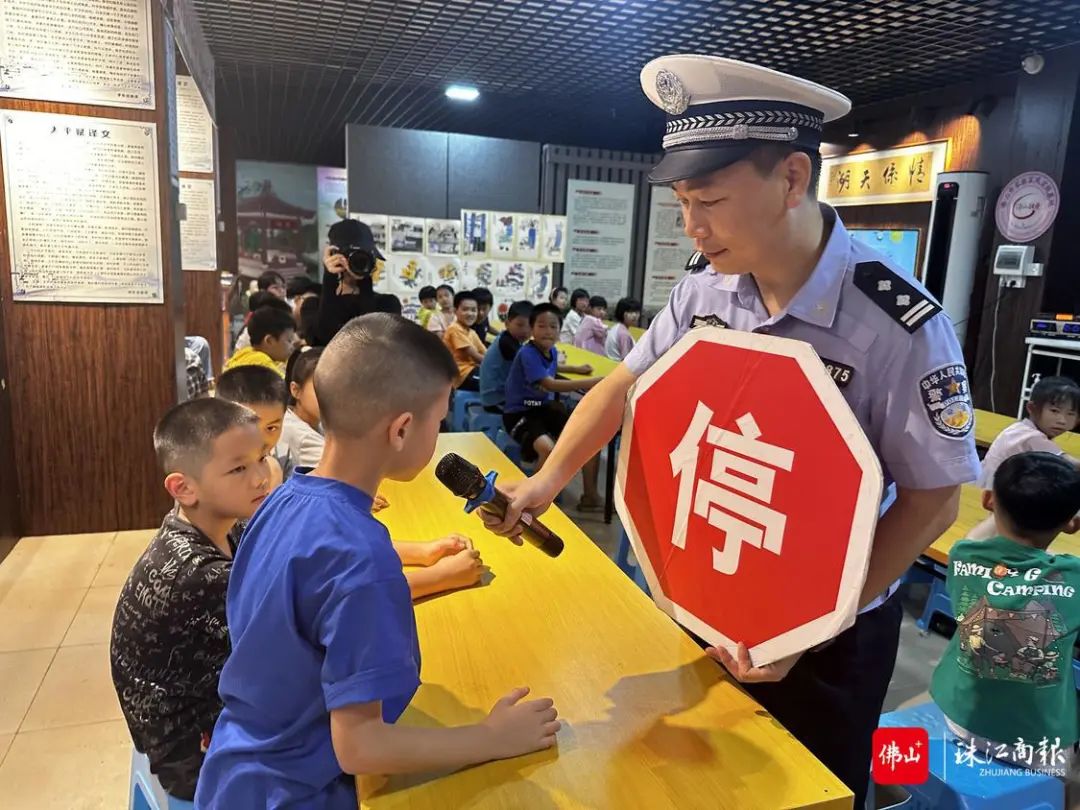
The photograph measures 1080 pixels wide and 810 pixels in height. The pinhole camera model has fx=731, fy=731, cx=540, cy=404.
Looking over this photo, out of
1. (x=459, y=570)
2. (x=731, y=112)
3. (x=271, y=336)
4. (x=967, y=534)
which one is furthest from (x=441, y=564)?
(x=271, y=336)

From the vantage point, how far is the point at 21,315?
3.28 meters

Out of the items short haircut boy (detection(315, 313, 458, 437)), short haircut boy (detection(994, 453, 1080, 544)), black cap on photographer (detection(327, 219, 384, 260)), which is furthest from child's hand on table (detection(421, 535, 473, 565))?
black cap on photographer (detection(327, 219, 384, 260))

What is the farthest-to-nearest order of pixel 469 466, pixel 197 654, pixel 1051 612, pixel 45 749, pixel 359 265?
pixel 359 265 < pixel 45 749 < pixel 1051 612 < pixel 197 654 < pixel 469 466

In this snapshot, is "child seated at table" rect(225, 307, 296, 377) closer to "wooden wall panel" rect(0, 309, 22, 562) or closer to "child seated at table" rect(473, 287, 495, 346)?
"wooden wall panel" rect(0, 309, 22, 562)

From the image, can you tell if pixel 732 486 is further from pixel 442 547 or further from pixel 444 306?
pixel 444 306

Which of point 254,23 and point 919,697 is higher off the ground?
point 254,23

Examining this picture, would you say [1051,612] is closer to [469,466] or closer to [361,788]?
[469,466]

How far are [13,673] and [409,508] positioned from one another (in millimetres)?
1617

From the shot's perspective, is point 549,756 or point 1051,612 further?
point 1051,612

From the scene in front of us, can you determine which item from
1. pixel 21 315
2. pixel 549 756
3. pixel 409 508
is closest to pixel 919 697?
pixel 409 508

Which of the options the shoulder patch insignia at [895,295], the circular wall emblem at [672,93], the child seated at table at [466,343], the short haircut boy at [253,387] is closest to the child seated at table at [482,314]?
the child seated at table at [466,343]

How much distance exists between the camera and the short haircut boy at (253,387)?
2.20 meters

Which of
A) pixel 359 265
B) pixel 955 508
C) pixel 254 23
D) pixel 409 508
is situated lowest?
pixel 409 508

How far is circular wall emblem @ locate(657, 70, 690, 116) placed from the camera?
3.44ft
